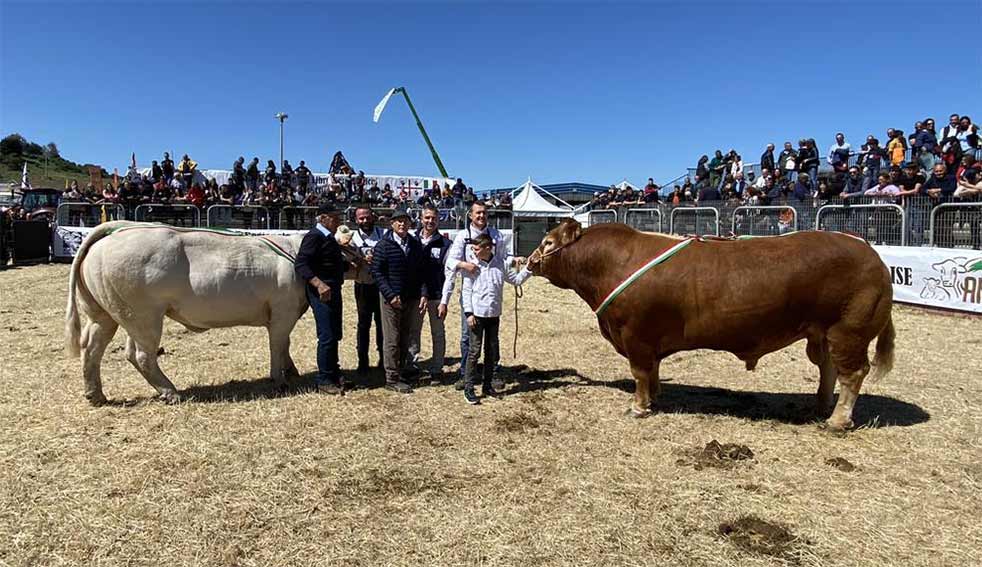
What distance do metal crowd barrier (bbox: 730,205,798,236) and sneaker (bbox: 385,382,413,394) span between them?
30.7 feet

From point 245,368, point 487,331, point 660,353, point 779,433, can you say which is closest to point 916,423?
point 779,433

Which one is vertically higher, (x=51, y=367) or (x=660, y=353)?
(x=660, y=353)

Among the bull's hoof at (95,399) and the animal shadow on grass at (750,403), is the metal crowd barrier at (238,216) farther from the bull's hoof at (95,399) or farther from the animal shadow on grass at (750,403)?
the animal shadow on grass at (750,403)

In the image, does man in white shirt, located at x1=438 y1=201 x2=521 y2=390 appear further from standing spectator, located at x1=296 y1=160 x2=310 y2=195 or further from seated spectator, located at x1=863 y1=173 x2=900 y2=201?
standing spectator, located at x1=296 y1=160 x2=310 y2=195

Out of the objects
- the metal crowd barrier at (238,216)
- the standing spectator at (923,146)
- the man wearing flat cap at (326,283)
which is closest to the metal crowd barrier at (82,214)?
the metal crowd barrier at (238,216)

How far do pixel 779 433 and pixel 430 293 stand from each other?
140 inches

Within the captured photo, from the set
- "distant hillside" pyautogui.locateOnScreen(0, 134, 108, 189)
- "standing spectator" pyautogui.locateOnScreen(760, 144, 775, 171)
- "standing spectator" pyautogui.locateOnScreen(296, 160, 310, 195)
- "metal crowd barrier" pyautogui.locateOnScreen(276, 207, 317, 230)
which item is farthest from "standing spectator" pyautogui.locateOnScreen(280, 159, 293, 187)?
"distant hillside" pyautogui.locateOnScreen(0, 134, 108, 189)

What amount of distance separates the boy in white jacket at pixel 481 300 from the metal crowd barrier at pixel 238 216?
1345cm

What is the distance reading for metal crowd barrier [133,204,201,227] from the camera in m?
17.1

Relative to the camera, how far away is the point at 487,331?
6.04 meters

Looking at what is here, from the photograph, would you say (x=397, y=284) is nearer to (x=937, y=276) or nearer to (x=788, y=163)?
(x=937, y=276)

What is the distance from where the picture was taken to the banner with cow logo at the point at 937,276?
32.4ft

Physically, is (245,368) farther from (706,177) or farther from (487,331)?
(706,177)

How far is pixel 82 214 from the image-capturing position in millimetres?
18250
